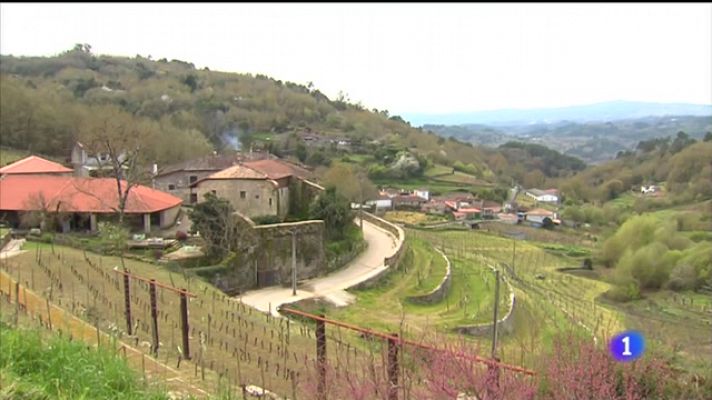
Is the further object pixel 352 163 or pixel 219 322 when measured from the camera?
pixel 352 163

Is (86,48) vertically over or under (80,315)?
over

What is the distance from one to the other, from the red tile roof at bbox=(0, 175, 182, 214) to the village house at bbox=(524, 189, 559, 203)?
59.9 meters

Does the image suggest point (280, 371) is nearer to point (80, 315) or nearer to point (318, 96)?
point (80, 315)

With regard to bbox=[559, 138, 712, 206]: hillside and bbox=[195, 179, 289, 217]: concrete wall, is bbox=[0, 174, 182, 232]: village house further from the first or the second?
bbox=[559, 138, 712, 206]: hillside

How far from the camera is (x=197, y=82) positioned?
9731cm

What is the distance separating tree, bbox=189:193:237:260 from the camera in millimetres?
21688

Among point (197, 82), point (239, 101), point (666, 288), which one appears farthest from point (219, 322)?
point (197, 82)

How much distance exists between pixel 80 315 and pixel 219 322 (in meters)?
3.49

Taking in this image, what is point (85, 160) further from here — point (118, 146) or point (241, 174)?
point (241, 174)

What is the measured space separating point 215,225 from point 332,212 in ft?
19.6

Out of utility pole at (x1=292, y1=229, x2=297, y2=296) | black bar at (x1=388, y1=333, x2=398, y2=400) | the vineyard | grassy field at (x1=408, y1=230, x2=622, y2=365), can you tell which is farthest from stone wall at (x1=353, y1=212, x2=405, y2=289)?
black bar at (x1=388, y1=333, x2=398, y2=400)

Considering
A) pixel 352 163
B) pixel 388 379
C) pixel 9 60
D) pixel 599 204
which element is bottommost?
pixel 599 204

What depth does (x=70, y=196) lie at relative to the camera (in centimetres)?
2459

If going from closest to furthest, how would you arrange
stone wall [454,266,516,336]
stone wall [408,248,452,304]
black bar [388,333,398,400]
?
black bar [388,333,398,400] → stone wall [454,266,516,336] → stone wall [408,248,452,304]
